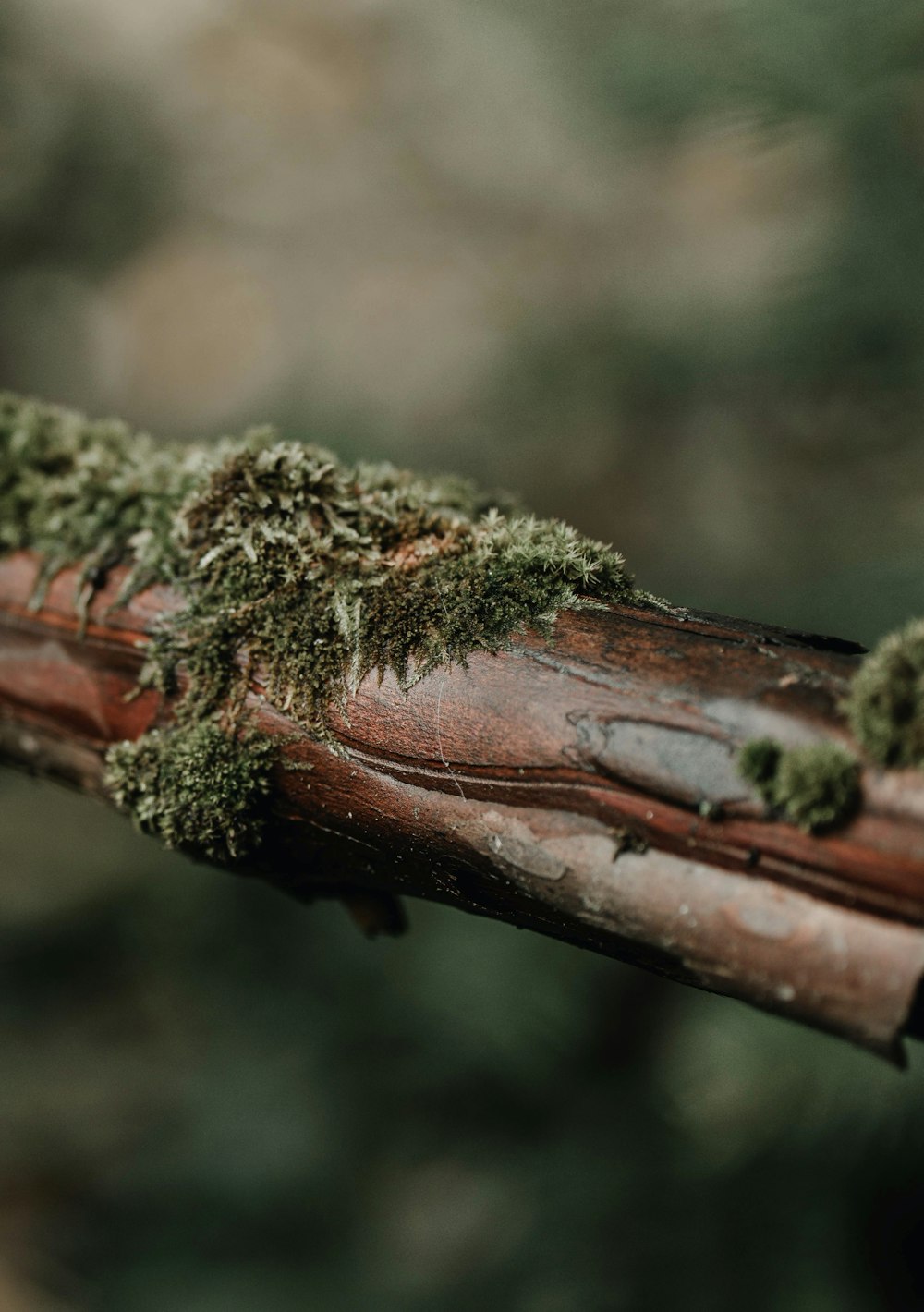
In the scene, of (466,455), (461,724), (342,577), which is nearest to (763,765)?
(461,724)

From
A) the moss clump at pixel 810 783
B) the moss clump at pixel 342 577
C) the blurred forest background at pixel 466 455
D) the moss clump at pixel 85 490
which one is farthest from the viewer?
the blurred forest background at pixel 466 455

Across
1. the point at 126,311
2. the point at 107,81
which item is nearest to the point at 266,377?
the point at 126,311

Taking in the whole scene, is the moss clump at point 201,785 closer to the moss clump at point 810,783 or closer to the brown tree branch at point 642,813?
the brown tree branch at point 642,813

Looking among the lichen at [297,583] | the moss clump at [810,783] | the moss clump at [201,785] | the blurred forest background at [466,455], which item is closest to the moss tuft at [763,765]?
the moss clump at [810,783]

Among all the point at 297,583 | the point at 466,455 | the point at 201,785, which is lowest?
the point at 201,785

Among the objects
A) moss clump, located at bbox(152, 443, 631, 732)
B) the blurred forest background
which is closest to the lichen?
moss clump, located at bbox(152, 443, 631, 732)

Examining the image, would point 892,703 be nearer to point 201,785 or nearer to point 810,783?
point 810,783

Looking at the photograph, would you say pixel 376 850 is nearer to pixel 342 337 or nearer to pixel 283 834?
pixel 283 834
